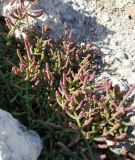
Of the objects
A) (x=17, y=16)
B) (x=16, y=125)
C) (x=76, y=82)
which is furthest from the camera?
(x=17, y=16)

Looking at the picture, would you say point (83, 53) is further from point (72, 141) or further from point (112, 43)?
point (72, 141)

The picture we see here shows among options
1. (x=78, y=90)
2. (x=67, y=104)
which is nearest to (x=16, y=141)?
(x=67, y=104)

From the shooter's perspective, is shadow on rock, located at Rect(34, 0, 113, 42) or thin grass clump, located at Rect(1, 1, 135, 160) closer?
thin grass clump, located at Rect(1, 1, 135, 160)

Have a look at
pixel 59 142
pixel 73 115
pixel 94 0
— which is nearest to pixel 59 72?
pixel 73 115

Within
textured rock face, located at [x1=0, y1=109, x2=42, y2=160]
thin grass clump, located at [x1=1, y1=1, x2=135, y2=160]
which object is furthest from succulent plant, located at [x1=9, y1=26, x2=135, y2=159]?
textured rock face, located at [x1=0, y1=109, x2=42, y2=160]

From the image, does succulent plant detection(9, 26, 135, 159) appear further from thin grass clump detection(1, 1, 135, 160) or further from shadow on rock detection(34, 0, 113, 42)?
shadow on rock detection(34, 0, 113, 42)

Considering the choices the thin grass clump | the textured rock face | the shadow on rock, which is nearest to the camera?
the textured rock face

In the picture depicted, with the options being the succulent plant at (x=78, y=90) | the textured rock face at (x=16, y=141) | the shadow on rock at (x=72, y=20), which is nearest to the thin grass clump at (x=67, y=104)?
the succulent plant at (x=78, y=90)
